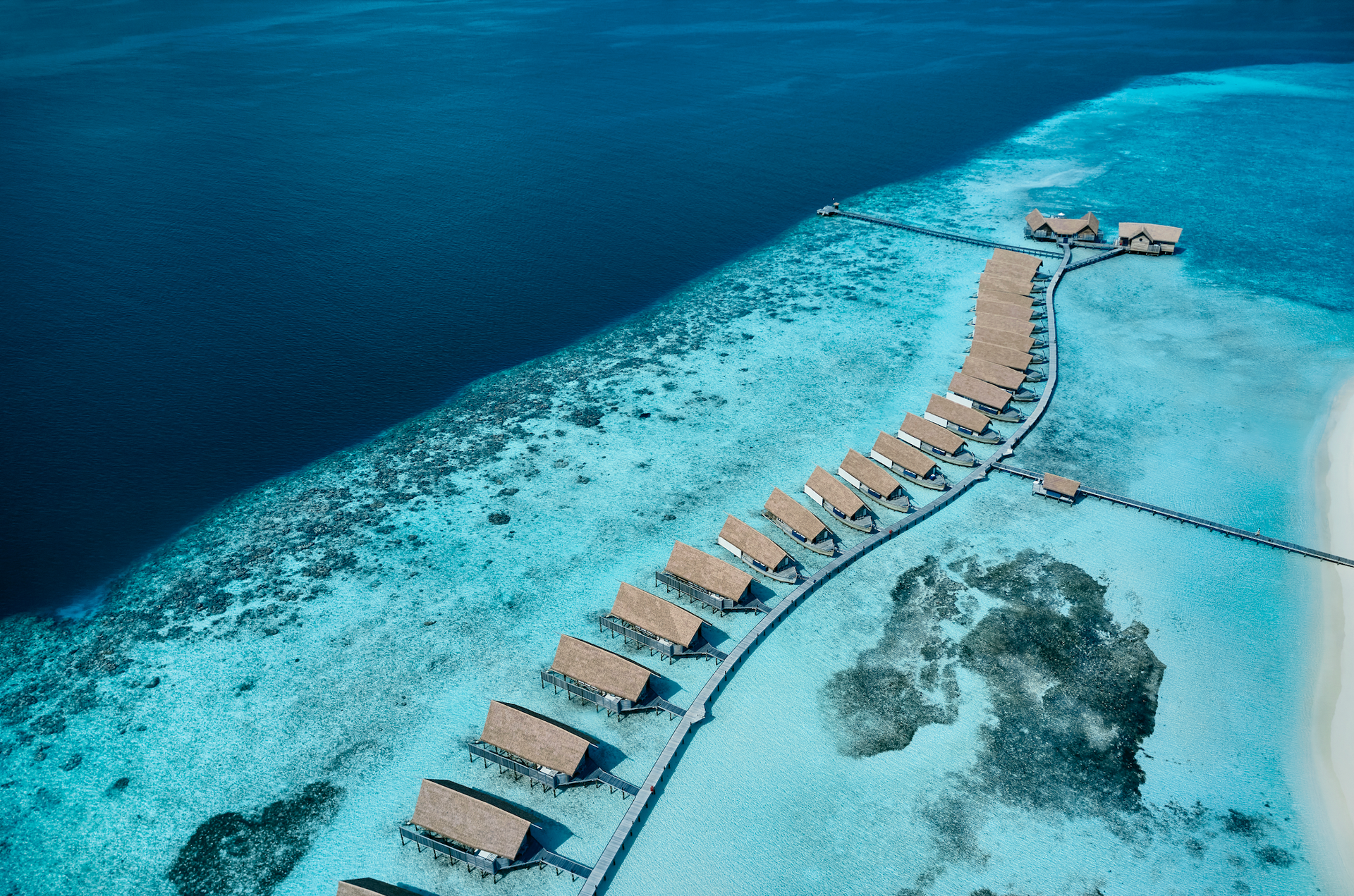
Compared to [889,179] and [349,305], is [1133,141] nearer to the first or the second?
[889,179]

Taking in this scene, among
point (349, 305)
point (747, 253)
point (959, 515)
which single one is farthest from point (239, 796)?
point (747, 253)

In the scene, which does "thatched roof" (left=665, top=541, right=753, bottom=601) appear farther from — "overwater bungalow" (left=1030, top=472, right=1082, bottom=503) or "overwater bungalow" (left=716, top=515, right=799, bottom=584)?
"overwater bungalow" (left=1030, top=472, right=1082, bottom=503)

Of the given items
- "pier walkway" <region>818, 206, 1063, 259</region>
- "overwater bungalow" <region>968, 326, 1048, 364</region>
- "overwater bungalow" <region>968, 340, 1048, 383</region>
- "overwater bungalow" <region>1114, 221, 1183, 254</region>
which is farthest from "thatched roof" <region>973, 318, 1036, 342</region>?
"overwater bungalow" <region>1114, 221, 1183, 254</region>

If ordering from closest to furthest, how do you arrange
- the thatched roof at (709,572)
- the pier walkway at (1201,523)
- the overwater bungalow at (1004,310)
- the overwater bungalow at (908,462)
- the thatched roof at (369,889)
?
the thatched roof at (369,889), the thatched roof at (709,572), the pier walkway at (1201,523), the overwater bungalow at (908,462), the overwater bungalow at (1004,310)

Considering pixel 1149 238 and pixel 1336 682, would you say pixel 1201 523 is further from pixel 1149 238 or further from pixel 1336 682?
pixel 1149 238

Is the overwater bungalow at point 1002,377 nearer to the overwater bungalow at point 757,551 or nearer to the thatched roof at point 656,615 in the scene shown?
the overwater bungalow at point 757,551

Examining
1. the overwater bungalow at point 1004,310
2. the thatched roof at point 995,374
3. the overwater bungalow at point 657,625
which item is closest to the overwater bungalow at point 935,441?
the thatched roof at point 995,374
